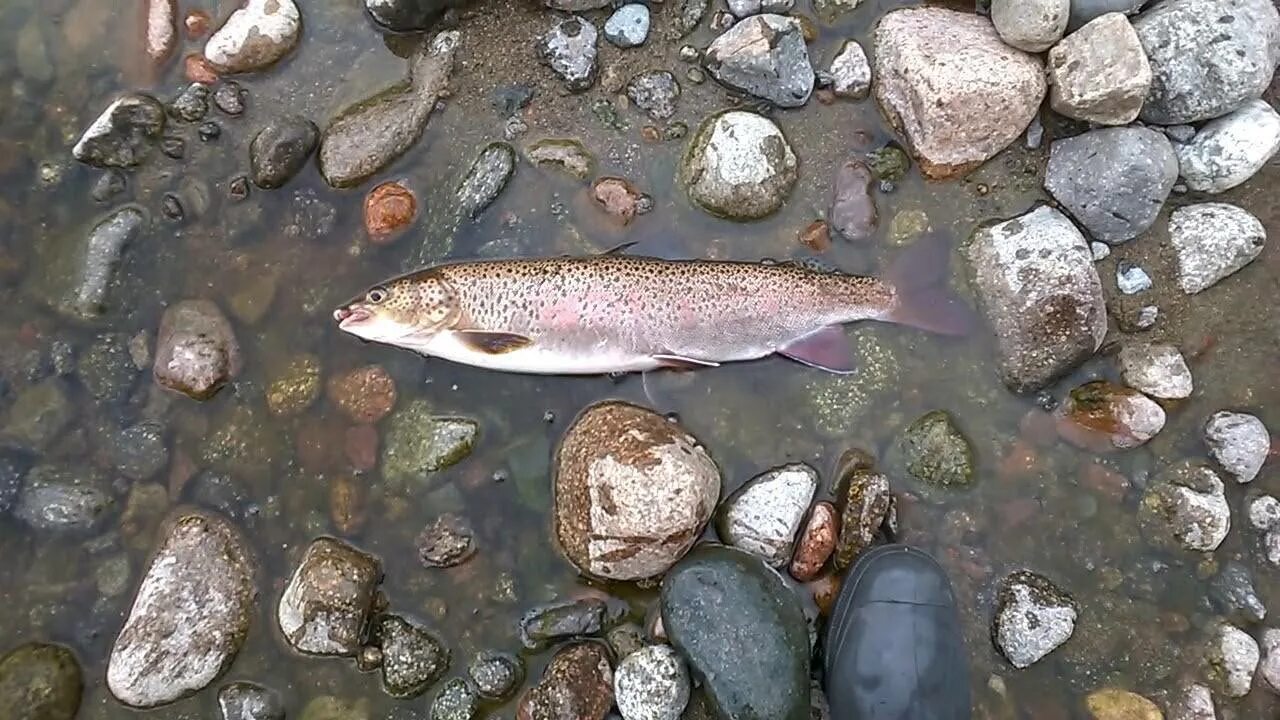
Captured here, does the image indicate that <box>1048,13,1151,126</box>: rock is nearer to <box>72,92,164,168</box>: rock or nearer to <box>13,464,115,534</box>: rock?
<box>72,92,164,168</box>: rock

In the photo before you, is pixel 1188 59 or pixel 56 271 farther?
pixel 56 271

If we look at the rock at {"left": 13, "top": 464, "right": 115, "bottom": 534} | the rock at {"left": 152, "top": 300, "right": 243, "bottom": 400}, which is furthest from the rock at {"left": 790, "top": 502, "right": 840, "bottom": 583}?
the rock at {"left": 13, "top": 464, "right": 115, "bottom": 534}

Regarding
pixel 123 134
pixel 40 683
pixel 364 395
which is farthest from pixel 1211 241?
pixel 40 683

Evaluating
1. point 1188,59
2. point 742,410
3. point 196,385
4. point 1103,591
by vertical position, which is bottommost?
point 1103,591

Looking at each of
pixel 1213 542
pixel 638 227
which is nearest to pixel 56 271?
pixel 638 227

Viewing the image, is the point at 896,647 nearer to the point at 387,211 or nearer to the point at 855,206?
the point at 855,206

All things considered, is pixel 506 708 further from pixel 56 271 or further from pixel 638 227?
pixel 56 271
